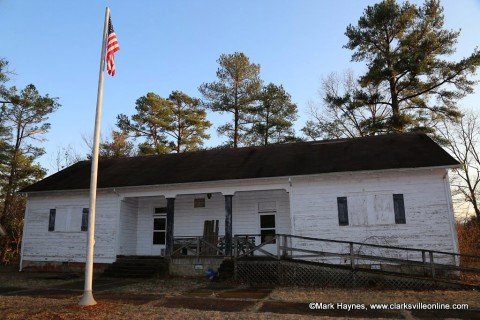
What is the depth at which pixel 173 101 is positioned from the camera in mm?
39750

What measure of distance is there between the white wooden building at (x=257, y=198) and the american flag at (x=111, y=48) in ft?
23.3

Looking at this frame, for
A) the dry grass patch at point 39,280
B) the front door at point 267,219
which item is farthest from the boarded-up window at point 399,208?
the dry grass patch at point 39,280

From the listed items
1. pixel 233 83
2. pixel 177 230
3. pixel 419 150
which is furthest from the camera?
pixel 233 83

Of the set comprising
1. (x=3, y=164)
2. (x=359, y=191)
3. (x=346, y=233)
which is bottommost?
(x=346, y=233)

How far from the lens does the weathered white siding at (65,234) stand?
57.2 feet

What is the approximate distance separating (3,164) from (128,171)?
18477mm

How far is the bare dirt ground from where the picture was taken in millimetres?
7766

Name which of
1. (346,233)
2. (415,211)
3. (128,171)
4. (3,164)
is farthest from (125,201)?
(3,164)

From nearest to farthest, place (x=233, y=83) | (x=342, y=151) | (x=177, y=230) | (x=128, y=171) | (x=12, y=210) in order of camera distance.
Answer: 1. (x=342, y=151)
2. (x=177, y=230)
3. (x=128, y=171)
4. (x=12, y=210)
5. (x=233, y=83)

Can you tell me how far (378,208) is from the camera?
1427 centimetres

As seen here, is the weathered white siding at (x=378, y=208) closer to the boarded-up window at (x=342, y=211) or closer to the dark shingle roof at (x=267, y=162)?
the boarded-up window at (x=342, y=211)

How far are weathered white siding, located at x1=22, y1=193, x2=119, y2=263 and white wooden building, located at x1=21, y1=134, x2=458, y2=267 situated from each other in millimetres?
50

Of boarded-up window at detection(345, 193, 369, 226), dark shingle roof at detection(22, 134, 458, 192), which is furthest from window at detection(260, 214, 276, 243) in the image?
boarded-up window at detection(345, 193, 369, 226)

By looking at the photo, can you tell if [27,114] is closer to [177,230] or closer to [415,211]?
[177,230]
